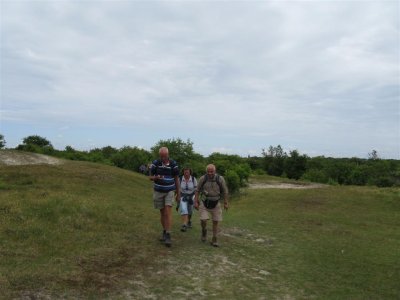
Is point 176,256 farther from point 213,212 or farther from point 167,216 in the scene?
point 213,212

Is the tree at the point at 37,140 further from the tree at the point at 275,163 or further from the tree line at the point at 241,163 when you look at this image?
the tree at the point at 275,163

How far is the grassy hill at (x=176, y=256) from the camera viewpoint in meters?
7.27

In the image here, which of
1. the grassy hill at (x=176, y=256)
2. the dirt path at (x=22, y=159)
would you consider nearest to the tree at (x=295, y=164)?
the dirt path at (x=22, y=159)

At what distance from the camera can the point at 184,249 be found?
998cm

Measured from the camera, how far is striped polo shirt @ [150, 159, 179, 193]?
9867 millimetres

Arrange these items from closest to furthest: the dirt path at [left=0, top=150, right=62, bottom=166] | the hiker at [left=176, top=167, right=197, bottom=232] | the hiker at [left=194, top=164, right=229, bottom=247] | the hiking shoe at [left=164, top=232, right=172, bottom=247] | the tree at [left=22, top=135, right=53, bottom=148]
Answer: the hiking shoe at [left=164, top=232, right=172, bottom=247] → the hiker at [left=194, top=164, right=229, bottom=247] → the hiker at [left=176, top=167, right=197, bottom=232] → the dirt path at [left=0, top=150, right=62, bottom=166] → the tree at [left=22, top=135, right=53, bottom=148]

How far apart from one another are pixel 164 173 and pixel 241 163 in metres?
29.5

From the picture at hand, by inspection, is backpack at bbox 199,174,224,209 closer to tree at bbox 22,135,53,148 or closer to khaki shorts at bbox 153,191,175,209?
khaki shorts at bbox 153,191,175,209

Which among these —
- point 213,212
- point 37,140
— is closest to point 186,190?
point 213,212

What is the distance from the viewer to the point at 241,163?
39.0 meters

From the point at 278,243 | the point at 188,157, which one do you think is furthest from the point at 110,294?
the point at 188,157

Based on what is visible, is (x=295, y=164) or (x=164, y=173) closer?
(x=164, y=173)

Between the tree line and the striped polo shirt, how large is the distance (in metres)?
19.6

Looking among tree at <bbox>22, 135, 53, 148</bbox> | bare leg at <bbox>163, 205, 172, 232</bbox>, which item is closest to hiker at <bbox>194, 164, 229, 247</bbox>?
bare leg at <bbox>163, 205, 172, 232</bbox>
